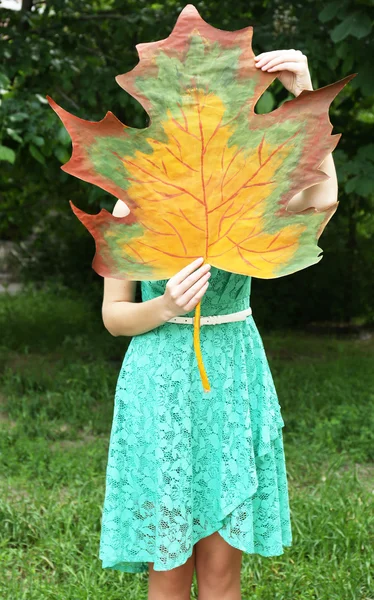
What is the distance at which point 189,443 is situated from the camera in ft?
6.03

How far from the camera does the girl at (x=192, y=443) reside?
1825 mm

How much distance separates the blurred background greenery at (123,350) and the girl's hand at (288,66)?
1725mm

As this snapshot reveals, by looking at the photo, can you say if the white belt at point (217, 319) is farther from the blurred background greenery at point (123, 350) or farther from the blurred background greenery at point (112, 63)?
the blurred background greenery at point (112, 63)

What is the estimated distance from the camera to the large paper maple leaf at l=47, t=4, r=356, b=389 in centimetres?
166

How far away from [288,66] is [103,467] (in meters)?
2.61

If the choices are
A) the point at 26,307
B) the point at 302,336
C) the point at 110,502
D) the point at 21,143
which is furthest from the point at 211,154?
the point at 26,307

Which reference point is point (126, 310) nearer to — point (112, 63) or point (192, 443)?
point (192, 443)

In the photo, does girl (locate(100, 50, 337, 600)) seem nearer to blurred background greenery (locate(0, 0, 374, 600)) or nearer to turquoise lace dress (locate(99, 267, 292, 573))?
turquoise lace dress (locate(99, 267, 292, 573))

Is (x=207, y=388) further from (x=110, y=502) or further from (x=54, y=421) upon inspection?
(x=54, y=421)

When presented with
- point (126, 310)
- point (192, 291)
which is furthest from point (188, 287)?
point (126, 310)

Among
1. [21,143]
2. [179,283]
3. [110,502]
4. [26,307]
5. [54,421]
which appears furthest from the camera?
[26,307]

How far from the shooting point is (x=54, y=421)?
457 cm

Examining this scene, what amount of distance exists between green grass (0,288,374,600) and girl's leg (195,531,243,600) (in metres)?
0.84

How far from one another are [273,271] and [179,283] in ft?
0.66
